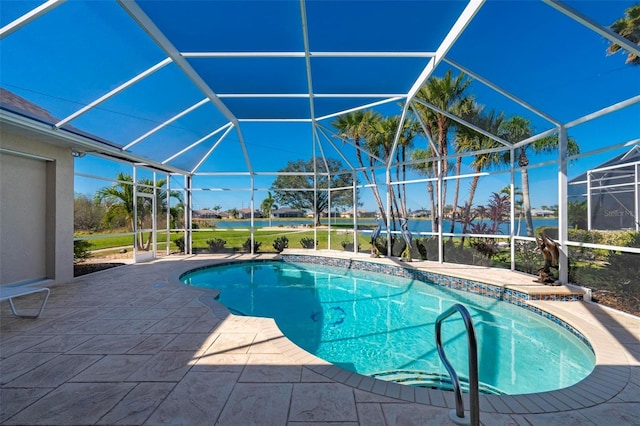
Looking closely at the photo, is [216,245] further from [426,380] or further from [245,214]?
[426,380]

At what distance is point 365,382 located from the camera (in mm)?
2920

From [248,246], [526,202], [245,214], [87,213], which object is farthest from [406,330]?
[245,214]

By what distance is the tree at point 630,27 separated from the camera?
4.26m

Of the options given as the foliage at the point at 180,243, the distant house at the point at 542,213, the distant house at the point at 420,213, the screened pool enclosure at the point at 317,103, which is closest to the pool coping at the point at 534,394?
the screened pool enclosure at the point at 317,103

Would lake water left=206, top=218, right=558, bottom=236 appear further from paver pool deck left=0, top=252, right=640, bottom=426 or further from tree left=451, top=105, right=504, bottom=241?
paver pool deck left=0, top=252, right=640, bottom=426

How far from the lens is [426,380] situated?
3.85 metres

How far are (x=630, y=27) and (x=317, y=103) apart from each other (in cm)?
619

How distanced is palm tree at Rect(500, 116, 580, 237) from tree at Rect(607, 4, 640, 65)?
2667 millimetres

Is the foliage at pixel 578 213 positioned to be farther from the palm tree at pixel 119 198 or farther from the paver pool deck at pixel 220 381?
the palm tree at pixel 119 198

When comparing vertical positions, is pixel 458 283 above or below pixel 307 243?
below

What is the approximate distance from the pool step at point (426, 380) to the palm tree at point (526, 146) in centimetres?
587

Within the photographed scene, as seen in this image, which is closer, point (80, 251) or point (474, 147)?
point (80, 251)

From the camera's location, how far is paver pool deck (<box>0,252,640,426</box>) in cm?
246

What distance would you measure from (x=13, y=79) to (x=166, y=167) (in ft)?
20.7
